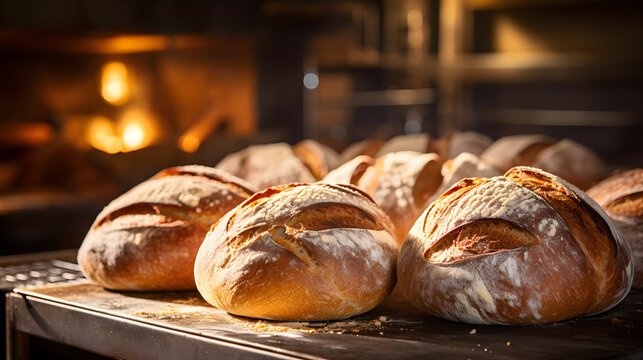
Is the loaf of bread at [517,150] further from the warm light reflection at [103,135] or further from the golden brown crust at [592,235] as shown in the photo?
the warm light reflection at [103,135]

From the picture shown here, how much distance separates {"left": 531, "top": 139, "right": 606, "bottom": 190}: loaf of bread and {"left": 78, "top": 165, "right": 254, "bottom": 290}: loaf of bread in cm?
108

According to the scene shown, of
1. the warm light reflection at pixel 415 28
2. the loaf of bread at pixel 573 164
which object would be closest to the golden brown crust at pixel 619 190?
the loaf of bread at pixel 573 164

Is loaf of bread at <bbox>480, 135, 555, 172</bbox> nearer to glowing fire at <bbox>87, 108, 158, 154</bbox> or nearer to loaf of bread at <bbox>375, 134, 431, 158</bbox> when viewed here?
loaf of bread at <bbox>375, 134, 431, 158</bbox>


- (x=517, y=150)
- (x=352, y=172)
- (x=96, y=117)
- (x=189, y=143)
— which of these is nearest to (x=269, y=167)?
(x=352, y=172)

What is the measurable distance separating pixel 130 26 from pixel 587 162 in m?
1.93

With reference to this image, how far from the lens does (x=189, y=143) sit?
3662 mm

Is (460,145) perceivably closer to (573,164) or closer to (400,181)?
(573,164)

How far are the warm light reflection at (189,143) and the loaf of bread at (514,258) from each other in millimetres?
2320

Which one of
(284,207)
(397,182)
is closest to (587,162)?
(397,182)

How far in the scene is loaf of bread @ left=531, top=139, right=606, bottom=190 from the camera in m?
2.40

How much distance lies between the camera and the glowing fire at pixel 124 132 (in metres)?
3.36

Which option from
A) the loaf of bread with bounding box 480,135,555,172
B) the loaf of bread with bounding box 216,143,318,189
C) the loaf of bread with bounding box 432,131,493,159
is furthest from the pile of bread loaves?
the loaf of bread with bounding box 432,131,493,159

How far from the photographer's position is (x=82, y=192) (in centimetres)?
327

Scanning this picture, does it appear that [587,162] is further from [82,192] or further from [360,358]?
[82,192]
